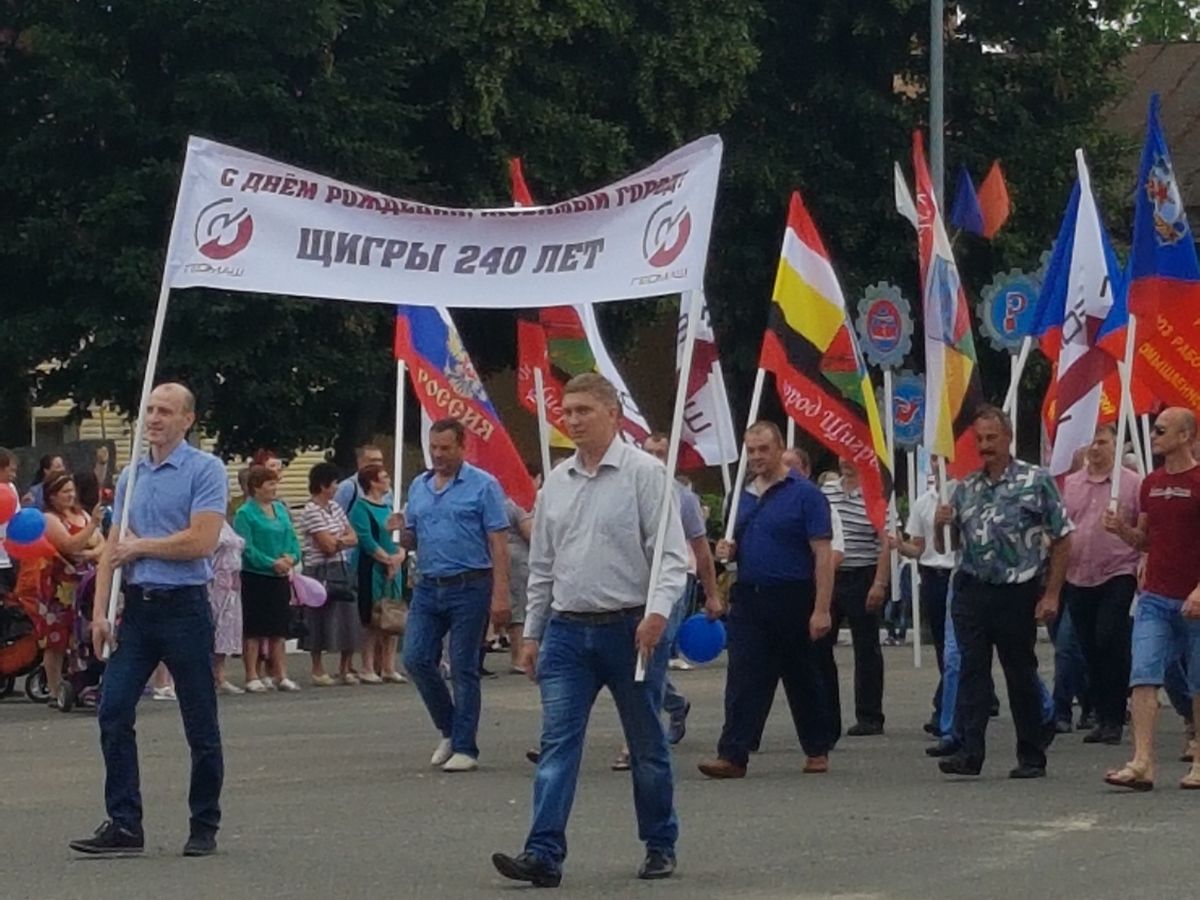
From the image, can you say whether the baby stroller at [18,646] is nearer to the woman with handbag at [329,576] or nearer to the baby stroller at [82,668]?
the baby stroller at [82,668]

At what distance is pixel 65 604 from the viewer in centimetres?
1919

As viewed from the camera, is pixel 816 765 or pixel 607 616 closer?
pixel 607 616

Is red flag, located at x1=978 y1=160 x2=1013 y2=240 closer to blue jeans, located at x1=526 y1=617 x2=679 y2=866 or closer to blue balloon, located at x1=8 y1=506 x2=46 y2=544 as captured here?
blue balloon, located at x1=8 y1=506 x2=46 y2=544

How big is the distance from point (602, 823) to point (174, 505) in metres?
2.38

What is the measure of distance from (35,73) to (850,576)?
21.8 meters

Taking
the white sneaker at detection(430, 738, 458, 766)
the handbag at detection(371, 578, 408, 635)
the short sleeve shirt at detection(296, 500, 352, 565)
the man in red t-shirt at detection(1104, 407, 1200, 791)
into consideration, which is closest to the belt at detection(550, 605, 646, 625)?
the man in red t-shirt at detection(1104, 407, 1200, 791)

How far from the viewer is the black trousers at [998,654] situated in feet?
43.0

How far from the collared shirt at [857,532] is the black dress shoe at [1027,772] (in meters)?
3.21

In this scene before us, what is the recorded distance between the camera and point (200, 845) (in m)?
10.5

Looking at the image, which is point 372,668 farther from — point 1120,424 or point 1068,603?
point 1120,424

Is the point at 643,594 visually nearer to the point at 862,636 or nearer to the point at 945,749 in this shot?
the point at 945,749

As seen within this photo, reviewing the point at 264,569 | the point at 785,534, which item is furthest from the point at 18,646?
the point at 785,534

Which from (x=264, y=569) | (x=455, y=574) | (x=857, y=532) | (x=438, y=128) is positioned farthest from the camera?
(x=438, y=128)

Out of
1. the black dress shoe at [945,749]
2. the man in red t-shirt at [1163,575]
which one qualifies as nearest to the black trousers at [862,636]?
the black dress shoe at [945,749]
